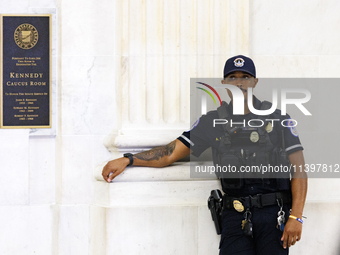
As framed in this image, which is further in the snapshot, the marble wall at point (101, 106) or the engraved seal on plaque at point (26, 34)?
the engraved seal on plaque at point (26, 34)

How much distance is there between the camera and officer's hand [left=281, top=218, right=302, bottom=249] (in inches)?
108

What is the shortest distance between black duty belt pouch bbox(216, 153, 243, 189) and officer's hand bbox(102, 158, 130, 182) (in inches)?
36.2

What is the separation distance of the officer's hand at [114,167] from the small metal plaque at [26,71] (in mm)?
902

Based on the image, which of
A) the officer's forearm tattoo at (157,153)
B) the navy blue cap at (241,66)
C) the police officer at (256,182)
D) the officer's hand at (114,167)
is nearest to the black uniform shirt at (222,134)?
Answer: the police officer at (256,182)

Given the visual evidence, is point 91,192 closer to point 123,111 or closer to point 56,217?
point 56,217

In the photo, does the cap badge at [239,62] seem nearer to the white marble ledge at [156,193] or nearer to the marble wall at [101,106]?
the marble wall at [101,106]

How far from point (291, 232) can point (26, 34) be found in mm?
3146

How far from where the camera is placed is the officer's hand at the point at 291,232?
275cm

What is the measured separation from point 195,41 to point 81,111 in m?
1.36

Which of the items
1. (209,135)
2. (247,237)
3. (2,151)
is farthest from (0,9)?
(247,237)

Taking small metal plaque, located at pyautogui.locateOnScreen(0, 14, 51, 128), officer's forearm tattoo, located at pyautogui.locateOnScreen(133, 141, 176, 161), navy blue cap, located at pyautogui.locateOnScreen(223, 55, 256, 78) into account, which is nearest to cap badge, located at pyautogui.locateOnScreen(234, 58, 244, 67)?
navy blue cap, located at pyautogui.locateOnScreen(223, 55, 256, 78)

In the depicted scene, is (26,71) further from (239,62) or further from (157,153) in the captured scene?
(239,62)

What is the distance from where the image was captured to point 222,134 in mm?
3086

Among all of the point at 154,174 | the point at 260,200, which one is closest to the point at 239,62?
A: the point at 260,200
